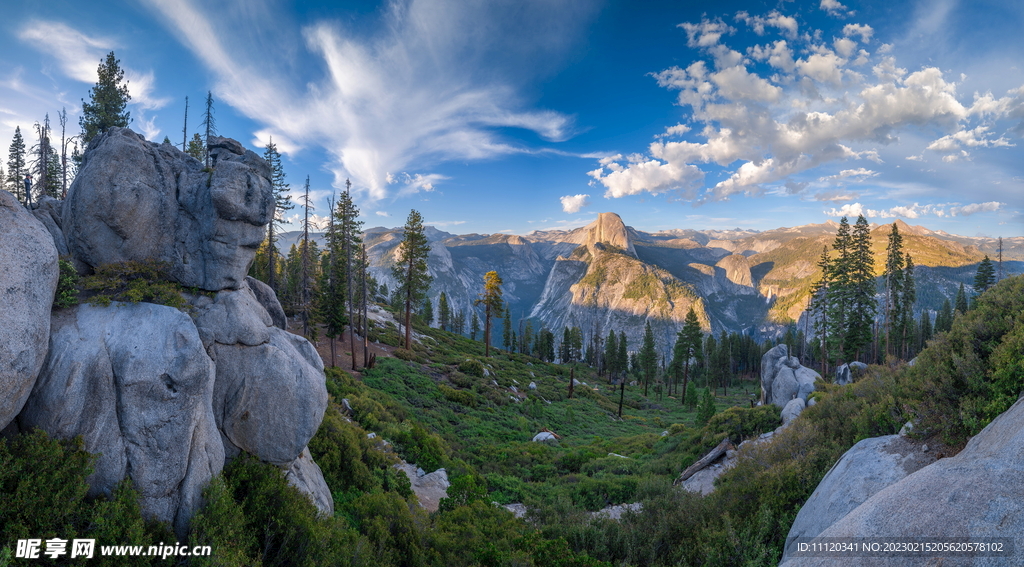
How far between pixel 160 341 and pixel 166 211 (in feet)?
13.0

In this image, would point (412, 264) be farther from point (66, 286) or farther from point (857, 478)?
point (857, 478)

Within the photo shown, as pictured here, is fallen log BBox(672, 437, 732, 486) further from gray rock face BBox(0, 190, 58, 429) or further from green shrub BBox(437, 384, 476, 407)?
gray rock face BBox(0, 190, 58, 429)

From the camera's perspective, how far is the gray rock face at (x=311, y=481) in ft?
30.8

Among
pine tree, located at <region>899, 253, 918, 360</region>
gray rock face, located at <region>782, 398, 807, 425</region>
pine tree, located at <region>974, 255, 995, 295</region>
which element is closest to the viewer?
gray rock face, located at <region>782, 398, 807, 425</region>

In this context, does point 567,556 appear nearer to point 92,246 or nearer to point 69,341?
point 69,341

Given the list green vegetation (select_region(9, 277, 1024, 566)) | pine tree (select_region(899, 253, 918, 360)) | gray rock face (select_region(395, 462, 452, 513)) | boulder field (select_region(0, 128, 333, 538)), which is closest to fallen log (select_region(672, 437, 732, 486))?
green vegetation (select_region(9, 277, 1024, 566))

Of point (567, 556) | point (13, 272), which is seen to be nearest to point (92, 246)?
point (13, 272)

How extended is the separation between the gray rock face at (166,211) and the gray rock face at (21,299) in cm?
A: 164

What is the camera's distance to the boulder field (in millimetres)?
6250

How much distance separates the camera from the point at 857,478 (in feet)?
24.1

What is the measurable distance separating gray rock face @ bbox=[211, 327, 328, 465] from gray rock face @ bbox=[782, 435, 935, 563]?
1057cm

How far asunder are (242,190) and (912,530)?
1427 cm

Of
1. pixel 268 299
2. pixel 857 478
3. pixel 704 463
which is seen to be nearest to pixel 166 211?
pixel 268 299

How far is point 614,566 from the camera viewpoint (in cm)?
939
